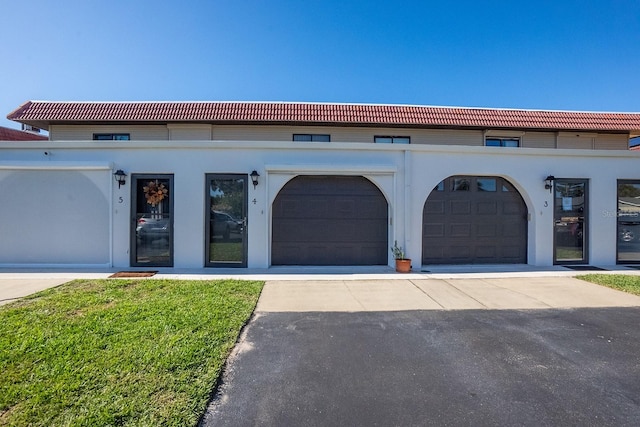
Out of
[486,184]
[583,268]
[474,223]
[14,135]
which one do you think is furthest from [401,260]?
[14,135]

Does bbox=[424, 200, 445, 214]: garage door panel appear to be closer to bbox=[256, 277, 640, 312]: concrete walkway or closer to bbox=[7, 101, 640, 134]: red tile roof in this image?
bbox=[256, 277, 640, 312]: concrete walkway

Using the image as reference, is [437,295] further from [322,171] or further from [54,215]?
[54,215]

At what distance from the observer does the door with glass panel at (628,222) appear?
8281mm

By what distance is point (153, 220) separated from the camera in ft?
25.0

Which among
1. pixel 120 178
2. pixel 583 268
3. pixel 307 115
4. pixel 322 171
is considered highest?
pixel 307 115

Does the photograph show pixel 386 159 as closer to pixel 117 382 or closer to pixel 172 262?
pixel 172 262

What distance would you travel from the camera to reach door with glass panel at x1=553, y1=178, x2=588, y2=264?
26.8 feet

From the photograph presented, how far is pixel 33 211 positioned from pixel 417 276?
30.7ft

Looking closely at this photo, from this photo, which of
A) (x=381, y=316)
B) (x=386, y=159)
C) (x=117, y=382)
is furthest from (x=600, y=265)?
(x=117, y=382)

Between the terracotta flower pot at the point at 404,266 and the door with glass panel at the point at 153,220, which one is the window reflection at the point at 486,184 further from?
the door with glass panel at the point at 153,220

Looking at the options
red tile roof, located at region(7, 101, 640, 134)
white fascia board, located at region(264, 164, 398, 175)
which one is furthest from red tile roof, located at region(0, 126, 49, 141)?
white fascia board, located at region(264, 164, 398, 175)

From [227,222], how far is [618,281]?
863 cm

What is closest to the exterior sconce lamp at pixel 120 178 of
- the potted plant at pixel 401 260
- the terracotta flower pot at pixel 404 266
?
the potted plant at pixel 401 260

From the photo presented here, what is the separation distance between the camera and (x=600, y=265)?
26.8ft
